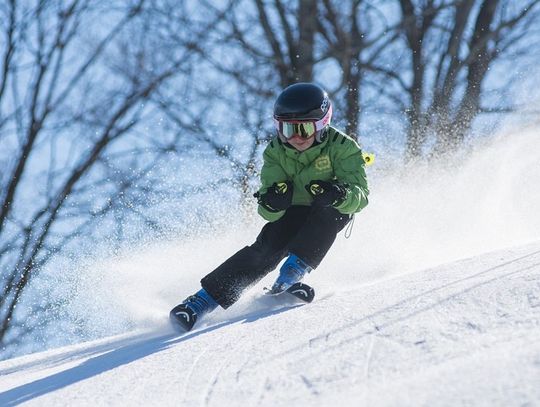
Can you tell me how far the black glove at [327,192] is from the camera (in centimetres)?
437

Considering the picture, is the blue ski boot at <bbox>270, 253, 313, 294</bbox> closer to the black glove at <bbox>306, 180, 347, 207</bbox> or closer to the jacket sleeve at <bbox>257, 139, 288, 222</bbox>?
the black glove at <bbox>306, 180, 347, 207</bbox>

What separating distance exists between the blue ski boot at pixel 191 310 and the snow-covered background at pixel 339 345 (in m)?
0.08

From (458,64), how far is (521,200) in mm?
7697

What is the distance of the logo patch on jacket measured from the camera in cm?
471

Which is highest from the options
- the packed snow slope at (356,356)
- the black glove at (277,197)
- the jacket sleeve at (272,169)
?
the jacket sleeve at (272,169)

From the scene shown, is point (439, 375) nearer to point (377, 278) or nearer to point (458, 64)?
point (377, 278)

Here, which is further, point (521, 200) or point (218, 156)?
point (218, 156)

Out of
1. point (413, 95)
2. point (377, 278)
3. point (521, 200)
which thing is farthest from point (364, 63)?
point (377, 278)

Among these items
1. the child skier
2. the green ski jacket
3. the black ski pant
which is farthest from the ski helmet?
the black ski pant

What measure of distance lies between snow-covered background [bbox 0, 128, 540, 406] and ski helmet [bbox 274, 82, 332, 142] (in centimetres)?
98

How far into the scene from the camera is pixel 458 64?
597 inches

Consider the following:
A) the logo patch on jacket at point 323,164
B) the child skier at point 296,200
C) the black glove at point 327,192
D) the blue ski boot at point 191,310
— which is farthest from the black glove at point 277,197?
the blue ski boot at point 191,310

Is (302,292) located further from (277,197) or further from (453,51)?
(453,51)

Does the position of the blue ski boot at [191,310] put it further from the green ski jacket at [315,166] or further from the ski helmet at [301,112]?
the ski helmet at [301,112]
